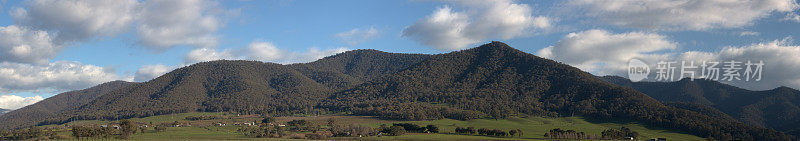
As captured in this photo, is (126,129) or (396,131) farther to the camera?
(396,131)

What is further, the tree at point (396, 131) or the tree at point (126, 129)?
the tree at point (396, 131)

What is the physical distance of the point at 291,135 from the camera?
536ft

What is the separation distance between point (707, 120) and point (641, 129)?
3121 centimetres

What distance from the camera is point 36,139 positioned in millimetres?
150875

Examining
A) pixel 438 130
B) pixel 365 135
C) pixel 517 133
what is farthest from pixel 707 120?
pixel 365 135

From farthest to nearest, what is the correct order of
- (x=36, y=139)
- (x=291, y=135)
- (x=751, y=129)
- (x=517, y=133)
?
(x=751, y=129) → (x=517, y=133) → (x=291, y=135) → (x=36, y=139)

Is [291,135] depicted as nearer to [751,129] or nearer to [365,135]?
[365,135]

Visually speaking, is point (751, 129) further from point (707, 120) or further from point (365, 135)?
point (365, 135)

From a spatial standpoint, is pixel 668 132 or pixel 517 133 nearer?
pixel 517 133

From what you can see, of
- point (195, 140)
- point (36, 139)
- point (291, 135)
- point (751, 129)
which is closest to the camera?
point (195, 140)

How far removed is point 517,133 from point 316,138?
79264mm

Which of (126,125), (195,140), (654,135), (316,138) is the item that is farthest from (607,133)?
(126,125)

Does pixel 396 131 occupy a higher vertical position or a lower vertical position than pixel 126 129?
lower

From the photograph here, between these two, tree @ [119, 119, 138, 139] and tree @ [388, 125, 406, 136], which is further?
tree @ [388, 125, 406, 136]
